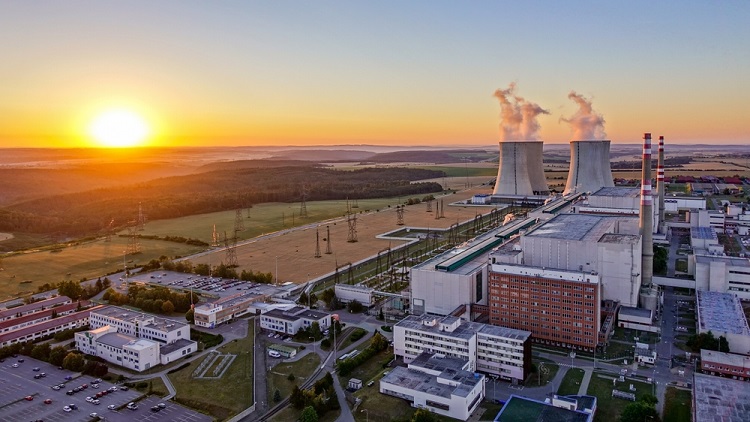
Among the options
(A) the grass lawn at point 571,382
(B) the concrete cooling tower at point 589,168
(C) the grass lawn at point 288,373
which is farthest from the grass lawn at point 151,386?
(B) the concrete cooling tower at point 589,168

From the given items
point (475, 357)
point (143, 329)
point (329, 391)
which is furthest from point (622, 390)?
point (143, 329)

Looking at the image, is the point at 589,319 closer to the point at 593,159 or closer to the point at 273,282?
the point at 273,282

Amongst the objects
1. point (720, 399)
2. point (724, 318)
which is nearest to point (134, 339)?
point (720, 399)

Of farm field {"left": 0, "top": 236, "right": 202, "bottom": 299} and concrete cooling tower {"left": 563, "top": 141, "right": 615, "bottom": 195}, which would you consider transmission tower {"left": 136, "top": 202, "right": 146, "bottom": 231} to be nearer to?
farm field {"left": 0, "top": 236, "right": 202, "bottom": 299}

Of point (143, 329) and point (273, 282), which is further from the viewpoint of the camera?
point (273, 282)

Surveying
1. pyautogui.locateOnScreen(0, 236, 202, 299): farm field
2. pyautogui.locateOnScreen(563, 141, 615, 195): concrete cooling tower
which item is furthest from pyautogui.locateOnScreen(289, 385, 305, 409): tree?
pyautogui.locateOnScreen(563, 141, 615, 195): concrete cooling tower

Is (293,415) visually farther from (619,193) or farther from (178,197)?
(178,197)

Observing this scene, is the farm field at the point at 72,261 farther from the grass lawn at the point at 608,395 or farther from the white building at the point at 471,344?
the grass lawn at the point at 608,395
